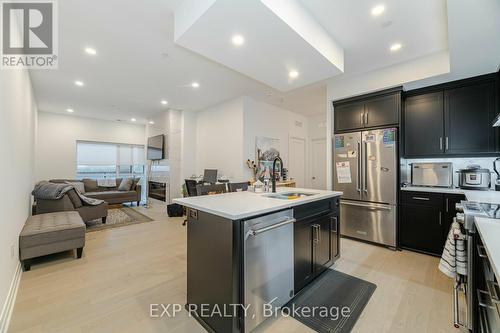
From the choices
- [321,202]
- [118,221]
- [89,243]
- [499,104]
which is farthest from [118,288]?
[499,104]

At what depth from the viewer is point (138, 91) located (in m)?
4.67

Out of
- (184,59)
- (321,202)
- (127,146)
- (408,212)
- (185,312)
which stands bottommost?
(185,312)

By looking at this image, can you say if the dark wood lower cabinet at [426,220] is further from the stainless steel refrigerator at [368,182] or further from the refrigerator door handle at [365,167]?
the refrigerator door handle at [365,167]

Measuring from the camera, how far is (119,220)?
484 centimetres

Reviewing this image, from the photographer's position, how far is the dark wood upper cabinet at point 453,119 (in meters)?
2.82

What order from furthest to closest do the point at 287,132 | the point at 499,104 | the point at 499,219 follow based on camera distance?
1. the point at 287,132
2. the point at 499,104
3. the point at 499,219

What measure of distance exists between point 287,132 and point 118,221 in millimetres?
4857

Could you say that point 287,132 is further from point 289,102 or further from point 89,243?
point 89,243

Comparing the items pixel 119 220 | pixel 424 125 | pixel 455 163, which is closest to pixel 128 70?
pixel 119 220

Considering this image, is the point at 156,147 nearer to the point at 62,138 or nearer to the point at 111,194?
the point at 111,194

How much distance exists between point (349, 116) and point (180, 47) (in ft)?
9.75

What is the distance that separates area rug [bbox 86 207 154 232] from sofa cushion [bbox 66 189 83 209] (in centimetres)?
53

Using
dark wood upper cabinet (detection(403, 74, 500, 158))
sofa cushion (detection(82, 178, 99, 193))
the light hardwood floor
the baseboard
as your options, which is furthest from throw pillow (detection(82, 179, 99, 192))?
dark wood upper cabinet (detection(403, 74, 500, 158))

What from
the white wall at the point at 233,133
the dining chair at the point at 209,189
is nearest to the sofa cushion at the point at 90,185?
the white wall at the point at 233,133
